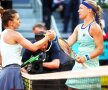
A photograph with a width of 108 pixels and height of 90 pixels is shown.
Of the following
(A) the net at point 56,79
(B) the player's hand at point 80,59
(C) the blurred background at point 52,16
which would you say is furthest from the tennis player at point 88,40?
(C) the blurred background at point 52,16

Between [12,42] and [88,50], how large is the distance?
86 centimetres

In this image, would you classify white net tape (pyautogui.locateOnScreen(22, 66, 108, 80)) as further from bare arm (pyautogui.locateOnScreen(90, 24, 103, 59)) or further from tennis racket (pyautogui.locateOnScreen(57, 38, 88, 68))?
tennis racket (pyautogui.locateOnScreen(57, 38, 88, 68))

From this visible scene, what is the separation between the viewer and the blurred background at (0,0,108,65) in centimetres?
1248

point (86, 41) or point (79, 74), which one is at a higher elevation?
point (86, 41)

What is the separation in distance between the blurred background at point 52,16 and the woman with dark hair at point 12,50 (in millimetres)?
6047

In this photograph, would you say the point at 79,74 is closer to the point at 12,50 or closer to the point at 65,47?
the point at 65,47

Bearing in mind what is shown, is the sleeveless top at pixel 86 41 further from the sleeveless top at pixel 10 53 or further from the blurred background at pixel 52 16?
the blurred background at pixel 52 16

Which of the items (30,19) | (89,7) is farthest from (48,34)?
(30,19)

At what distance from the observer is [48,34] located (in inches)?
233

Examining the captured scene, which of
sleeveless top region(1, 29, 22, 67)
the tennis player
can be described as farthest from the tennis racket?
sleeveless top region(1, 29, 22, 67)

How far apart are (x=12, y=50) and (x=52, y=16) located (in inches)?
345

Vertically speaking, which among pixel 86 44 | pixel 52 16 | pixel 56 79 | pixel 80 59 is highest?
pixel 86 44

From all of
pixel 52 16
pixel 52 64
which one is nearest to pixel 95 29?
pixel 52 64

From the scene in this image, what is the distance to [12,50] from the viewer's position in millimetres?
5984
